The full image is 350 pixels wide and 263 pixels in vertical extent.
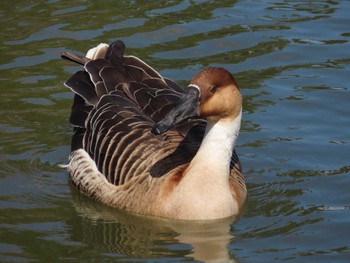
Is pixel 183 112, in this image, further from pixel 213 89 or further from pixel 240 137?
pixel 240 137

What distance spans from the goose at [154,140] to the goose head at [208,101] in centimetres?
1

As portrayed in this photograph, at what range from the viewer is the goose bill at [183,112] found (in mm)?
10281

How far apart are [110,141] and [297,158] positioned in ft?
7.89

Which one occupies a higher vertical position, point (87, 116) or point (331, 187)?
point (87, 116)

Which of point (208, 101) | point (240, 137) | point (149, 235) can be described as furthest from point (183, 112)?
point (240, 137)

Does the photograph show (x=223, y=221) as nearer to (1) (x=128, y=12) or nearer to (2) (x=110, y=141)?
(2) (x=110, y=141)

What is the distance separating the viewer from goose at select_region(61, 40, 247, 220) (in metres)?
10.7

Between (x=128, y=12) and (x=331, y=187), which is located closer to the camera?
(x=331, y=187)

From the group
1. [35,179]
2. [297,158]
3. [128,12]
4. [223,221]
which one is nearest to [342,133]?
[297,158]

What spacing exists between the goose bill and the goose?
1 centimetres

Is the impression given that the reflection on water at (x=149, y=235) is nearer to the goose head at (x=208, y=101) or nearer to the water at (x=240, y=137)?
the water at (x=240, y=137)

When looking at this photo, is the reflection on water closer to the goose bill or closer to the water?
the water

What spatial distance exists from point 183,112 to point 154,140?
3.59ft

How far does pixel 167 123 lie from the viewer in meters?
10.3
